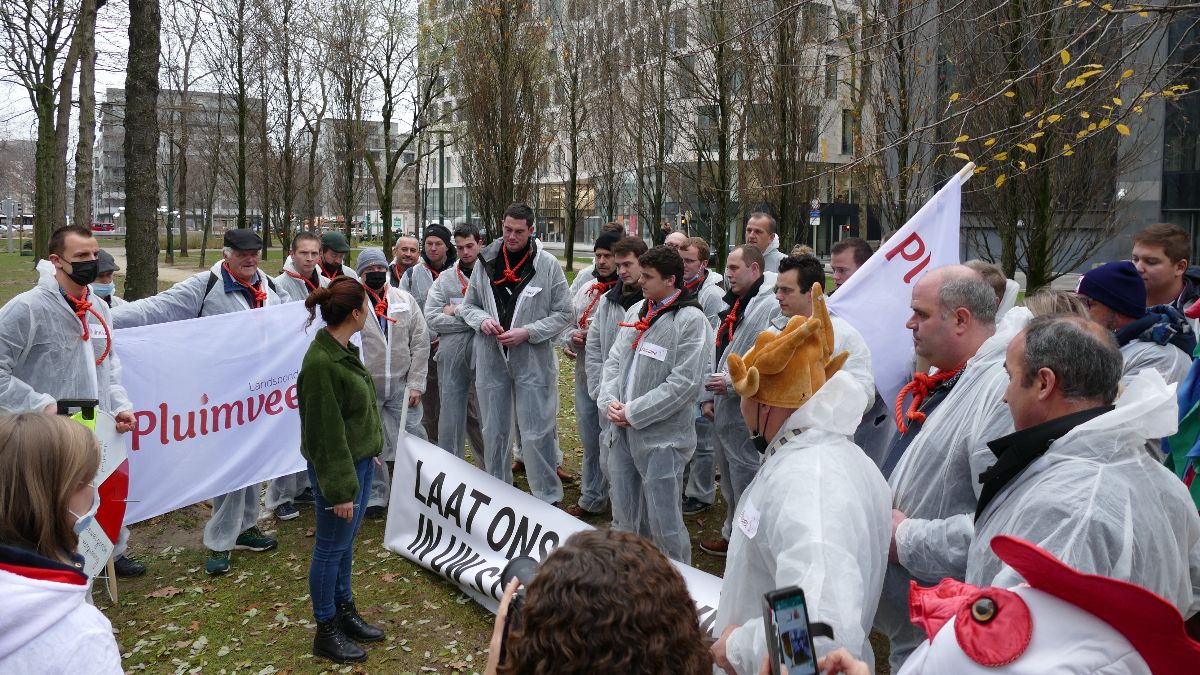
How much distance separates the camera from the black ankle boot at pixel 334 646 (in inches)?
183

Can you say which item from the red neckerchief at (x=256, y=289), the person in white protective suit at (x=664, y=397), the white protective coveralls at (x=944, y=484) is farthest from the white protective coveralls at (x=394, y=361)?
the white protective coveralls at (x=944, y=484)

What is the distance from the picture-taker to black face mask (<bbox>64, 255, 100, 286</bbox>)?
5.02m

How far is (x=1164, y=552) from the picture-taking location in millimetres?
2201

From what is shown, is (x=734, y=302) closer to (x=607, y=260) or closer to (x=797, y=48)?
(x=607, y=260)

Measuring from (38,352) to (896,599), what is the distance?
186 inches

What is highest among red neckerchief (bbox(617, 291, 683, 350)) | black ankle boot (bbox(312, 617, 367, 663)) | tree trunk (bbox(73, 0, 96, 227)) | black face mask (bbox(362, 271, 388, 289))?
tree trunk (bbox(73, 0, 96, 227))

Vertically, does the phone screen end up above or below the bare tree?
below

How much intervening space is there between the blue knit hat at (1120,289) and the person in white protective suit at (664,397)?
2.13 meters

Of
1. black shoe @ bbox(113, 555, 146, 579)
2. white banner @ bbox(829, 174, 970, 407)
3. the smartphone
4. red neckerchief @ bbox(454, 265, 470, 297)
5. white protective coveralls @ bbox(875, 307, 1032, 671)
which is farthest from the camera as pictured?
red neckerchief @ bbox(454, 265, 470, 297)

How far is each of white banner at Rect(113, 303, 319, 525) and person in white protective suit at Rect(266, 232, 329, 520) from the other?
A: 0.41m

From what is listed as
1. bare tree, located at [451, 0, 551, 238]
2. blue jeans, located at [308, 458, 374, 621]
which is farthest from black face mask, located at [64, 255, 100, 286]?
bare tree, located at [451, 0, 551, 238]

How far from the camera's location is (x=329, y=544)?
447 centimetres

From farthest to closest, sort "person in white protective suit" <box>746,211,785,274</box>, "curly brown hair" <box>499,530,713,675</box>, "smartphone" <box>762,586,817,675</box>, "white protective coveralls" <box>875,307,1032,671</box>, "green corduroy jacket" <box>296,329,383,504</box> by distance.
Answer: "person in white protective suit" <box>746,211,785,274</box>, "green corduroy jacket" <box>296,329,383,504</box>, "white protective coveralls" <box>875,307,1032,671</box>, "smartphone" <box>762,586,817,675</box>, "curly brown hair" <box>499,530,713,675</box>

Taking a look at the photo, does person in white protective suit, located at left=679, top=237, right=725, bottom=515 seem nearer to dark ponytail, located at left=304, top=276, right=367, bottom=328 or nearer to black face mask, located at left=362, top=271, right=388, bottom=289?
black face mask, located at left=362, top=271, right=388, bottom=289
